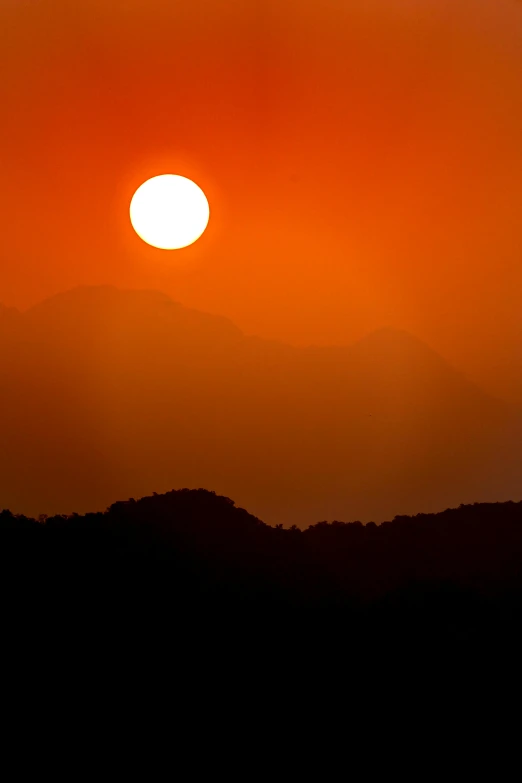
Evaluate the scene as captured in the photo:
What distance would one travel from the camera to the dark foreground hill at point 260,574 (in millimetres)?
1870

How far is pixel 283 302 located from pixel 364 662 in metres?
1.16

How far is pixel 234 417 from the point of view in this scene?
2.14 metres

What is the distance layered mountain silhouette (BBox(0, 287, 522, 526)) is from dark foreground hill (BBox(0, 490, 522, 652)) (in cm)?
7

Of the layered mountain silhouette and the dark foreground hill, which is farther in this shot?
the layered mountain silhouette

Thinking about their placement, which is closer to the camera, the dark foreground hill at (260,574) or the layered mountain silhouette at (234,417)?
the dark foreground hill at (260,574)

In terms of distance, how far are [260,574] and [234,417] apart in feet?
1.68

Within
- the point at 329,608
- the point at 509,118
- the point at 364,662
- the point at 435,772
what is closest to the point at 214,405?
the point at 329,608

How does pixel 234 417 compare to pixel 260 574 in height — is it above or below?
above

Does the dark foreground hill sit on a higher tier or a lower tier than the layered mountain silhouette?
lower

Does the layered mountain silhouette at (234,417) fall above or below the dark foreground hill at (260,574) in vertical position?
above

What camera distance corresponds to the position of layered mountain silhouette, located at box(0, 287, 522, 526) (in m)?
2.08

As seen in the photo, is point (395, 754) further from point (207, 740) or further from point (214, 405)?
point (214, 405)

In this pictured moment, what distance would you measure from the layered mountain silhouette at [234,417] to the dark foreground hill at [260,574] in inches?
2.8

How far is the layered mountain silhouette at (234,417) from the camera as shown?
2.08 m
